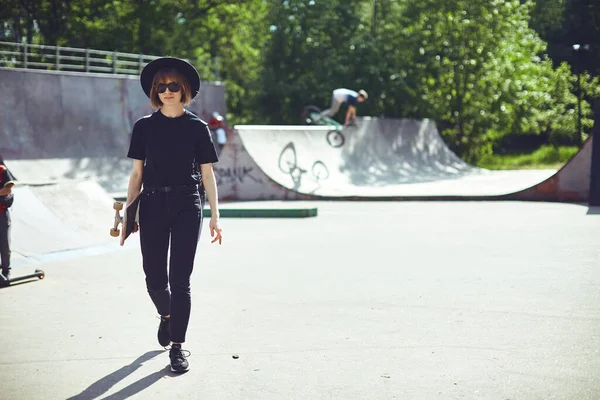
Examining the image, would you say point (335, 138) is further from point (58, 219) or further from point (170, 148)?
point (170, 148)

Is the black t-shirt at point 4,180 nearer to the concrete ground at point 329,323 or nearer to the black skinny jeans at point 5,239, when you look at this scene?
the black skinny jeans at point 5,239

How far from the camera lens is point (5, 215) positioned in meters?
7.56

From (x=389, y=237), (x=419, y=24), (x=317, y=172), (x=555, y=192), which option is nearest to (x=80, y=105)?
(x=317, y=172)

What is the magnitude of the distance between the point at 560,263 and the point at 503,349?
12.8ft

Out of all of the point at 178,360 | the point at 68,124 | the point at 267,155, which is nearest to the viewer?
the point at 178,360

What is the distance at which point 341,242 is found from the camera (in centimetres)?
1091

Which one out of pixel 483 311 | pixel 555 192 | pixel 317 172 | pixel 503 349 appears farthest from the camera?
pixel 317 172

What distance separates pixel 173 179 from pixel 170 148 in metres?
0.18

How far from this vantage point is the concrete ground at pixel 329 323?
4.46 m

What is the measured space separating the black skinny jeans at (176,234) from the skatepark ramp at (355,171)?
44.1 feet

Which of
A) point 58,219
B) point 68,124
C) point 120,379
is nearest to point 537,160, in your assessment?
point 68,124

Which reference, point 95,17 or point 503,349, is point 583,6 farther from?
point 503,349

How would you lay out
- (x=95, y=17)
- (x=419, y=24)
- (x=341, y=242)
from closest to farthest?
(x=341, y=242), (x=419, y=24), (x=95, y=17)

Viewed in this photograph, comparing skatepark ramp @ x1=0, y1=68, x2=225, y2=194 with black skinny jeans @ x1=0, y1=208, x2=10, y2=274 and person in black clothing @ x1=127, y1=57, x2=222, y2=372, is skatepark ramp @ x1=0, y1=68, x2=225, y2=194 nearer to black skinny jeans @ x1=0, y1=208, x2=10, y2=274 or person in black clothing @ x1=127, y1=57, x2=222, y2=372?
black skinny jeans @ x1=0, y1=208, x2=10, y2=274
